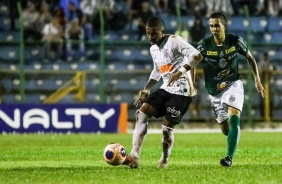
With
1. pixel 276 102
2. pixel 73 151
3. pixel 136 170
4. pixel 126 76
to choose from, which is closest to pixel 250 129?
pixel 276 102

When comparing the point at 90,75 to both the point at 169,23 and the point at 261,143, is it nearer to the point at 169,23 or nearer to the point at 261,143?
the point at 169,23

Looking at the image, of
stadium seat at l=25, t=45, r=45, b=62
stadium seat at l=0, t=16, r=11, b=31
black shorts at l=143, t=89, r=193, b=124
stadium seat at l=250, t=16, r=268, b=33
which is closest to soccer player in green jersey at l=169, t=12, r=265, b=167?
black shorts at l=143, t=89, r=193, b=124

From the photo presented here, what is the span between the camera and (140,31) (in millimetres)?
29578

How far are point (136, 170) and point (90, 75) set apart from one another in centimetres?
1534

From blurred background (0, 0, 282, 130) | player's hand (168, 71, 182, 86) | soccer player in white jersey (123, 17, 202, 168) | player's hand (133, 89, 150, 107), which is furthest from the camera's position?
blurred background (0, 0, 282, 130)

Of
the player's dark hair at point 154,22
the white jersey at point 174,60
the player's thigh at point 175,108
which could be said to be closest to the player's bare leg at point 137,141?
the player's thigh at point 175,108

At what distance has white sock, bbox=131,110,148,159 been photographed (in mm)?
13688

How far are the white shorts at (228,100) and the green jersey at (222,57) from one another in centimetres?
9

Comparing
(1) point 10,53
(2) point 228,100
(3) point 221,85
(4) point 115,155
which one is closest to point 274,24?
(1) point 10,53

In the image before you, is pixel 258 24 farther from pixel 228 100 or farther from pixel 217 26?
pixel 217 26

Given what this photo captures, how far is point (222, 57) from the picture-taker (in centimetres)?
1468

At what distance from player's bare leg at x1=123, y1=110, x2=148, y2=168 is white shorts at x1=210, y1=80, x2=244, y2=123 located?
1.52 meters

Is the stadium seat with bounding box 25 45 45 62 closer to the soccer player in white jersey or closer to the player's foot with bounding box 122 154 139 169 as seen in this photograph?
the soccer player in white jersey

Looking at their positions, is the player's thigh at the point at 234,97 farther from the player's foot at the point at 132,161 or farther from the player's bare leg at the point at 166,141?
the player's foot at the point at 132,161
